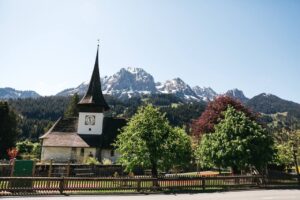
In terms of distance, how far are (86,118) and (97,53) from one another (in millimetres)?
14208

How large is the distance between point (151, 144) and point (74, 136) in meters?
32.4

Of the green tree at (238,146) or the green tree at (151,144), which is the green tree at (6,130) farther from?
the green tree at (238,146)

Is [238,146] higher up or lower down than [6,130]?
lower down

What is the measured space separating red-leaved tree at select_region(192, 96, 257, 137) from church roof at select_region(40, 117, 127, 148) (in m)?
19.7

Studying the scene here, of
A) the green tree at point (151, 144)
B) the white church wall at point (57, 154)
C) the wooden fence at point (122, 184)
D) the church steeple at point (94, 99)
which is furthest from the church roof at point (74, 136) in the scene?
the wooden fence at point (122, 184)

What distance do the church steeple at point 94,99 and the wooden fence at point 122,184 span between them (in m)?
33.1

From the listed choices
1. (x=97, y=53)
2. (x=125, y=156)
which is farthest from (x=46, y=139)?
(x=125, y=156)

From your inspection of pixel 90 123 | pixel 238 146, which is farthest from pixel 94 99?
pixel 238 146

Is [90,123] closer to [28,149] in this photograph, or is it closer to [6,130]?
[6,130]

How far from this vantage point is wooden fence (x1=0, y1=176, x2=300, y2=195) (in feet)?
72.8

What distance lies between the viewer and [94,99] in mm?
59094

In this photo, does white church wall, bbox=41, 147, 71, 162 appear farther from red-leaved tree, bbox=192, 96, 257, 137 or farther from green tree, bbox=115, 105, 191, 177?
green tree, bbox=115, 105, 191, 177

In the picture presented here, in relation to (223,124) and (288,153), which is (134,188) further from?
(288,153)

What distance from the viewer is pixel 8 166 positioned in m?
27.8
